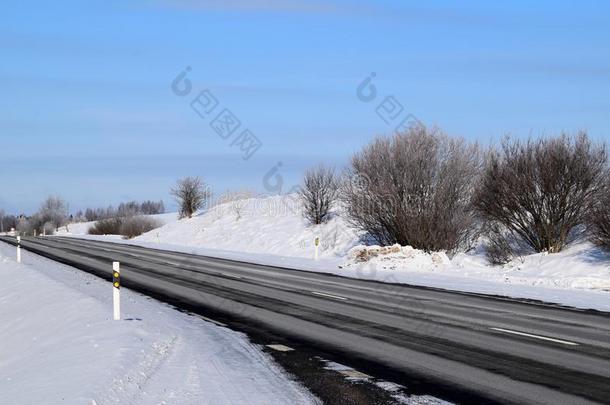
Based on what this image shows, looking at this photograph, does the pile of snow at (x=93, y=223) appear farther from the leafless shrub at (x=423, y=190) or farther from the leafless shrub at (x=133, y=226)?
the leafless shrub at (x=423, y=190)

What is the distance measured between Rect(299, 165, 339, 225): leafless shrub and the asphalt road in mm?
22265

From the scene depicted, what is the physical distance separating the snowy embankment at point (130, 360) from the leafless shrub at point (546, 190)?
14.9 meters

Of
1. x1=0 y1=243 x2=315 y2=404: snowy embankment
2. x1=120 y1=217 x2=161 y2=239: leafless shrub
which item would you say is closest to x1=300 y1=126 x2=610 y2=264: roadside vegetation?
x1=0 y1=243 x2=315 y2=404: snowy embankment

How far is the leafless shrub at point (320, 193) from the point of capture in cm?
4403

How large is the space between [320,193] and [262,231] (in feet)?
18.9

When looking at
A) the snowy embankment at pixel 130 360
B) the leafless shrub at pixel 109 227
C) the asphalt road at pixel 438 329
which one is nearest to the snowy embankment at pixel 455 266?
the asphalt road at pixel 438 329

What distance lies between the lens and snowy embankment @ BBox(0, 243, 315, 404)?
6.77m

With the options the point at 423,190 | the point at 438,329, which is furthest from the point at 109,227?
the point at 438,329

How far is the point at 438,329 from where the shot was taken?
37.3ft

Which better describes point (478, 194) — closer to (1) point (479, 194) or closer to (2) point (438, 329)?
(1) point (479, 194)

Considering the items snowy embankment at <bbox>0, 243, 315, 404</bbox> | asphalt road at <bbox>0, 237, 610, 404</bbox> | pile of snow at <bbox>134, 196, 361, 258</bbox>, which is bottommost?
asphalt road at <bbox>0, 237, 610, 404</bbox>

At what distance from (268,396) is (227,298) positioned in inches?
384

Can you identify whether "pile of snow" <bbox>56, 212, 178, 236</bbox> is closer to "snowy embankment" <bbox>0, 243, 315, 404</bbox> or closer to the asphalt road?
the asphalt road

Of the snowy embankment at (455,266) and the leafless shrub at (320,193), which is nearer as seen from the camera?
the snowy embankment at (455,266)
